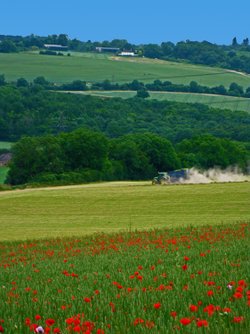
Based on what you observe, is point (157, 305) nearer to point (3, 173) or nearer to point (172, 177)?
point (172, 177)

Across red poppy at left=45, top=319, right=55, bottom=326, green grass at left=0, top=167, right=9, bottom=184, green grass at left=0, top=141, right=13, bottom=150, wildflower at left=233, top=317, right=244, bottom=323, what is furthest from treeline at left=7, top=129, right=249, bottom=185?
wildflower at left=233, top=317, right=244, bottom=323

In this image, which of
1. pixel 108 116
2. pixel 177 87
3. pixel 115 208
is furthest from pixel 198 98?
pixel 115 208

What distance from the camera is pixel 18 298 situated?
1275 centimetres

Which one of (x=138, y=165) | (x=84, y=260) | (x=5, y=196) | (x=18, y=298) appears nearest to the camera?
(x=18, y=298)

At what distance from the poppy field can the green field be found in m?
145

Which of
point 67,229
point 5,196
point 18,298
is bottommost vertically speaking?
point 5,196

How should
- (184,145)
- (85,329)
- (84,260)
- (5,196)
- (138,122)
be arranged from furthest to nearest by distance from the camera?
(138,122) → (184,145) → (5,196) → (84,260) → (85,329)

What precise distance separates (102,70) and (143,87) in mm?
15096

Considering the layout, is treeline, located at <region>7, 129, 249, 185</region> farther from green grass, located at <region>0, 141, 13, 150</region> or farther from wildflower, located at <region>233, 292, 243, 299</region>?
wildflower, located at <region>233, 292, 243, 299</region>

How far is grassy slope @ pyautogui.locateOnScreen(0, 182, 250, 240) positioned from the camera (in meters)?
32.1

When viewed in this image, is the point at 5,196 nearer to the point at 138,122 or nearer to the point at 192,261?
the point at 192,261

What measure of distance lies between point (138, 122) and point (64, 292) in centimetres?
12244

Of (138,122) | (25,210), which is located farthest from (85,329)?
(138,122)

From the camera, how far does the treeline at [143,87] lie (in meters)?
158
